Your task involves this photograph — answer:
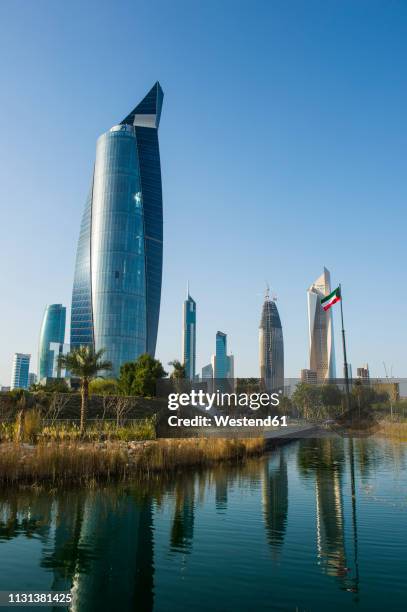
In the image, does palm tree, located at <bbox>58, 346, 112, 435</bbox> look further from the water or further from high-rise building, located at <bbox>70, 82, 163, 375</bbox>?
high-rise building, located at <bbox>70, 82, 163, 375</bbox>

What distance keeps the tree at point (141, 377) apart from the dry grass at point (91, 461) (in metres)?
34.9

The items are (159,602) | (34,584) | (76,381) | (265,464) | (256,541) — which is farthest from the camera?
(76,381)

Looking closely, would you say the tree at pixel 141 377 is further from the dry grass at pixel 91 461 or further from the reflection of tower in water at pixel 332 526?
the reflection of tower in water at pixel 332 526

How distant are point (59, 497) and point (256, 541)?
924cm

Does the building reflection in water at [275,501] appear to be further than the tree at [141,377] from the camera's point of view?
No

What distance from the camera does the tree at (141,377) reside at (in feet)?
219

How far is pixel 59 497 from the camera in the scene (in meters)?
20.5

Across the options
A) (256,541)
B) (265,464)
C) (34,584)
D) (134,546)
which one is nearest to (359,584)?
(256,541)

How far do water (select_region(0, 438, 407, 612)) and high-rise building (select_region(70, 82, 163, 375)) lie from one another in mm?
147988

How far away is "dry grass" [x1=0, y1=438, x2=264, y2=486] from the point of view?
2212cm

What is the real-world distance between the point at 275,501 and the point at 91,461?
9.10m

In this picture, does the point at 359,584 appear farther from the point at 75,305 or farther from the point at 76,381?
the point at 75,305

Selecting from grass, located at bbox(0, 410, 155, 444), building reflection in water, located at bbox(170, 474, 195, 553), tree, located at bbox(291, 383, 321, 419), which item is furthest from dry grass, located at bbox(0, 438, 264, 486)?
tree, located at bbox(291, 383, 321, 419)

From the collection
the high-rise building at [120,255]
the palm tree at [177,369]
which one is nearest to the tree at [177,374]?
the palm tree at [177,369]
